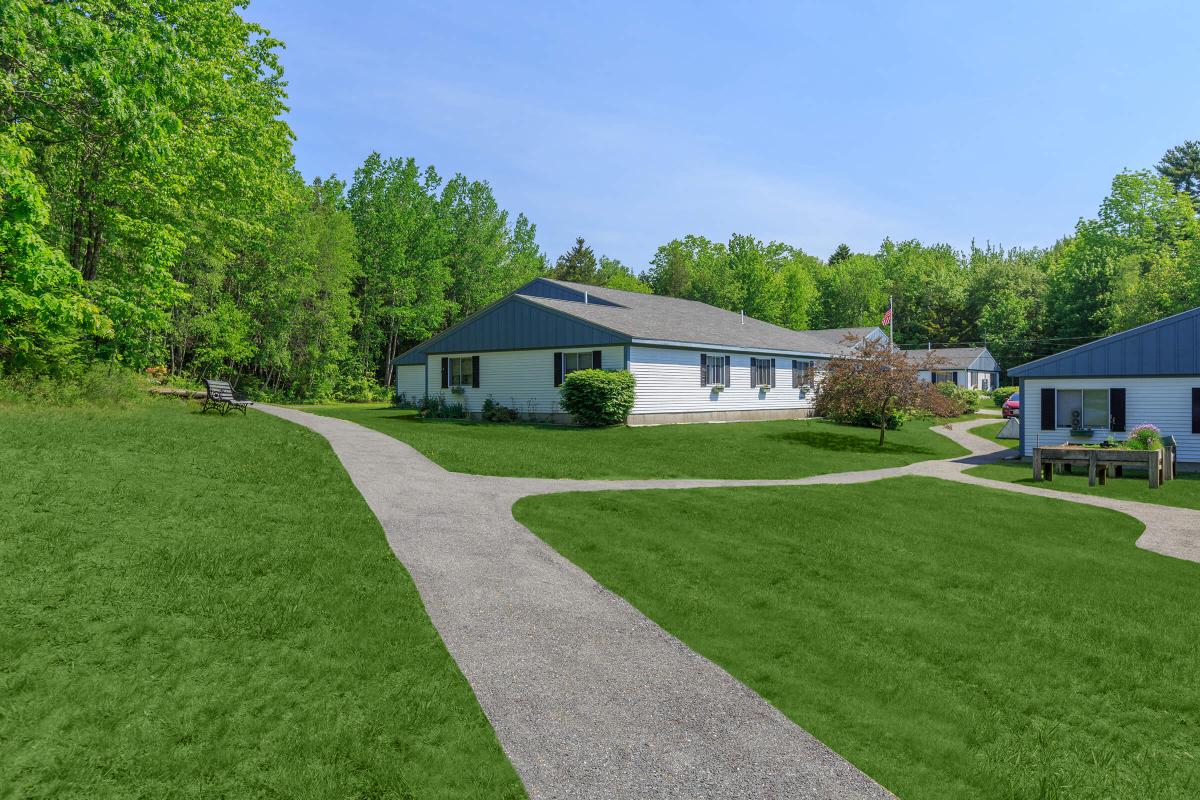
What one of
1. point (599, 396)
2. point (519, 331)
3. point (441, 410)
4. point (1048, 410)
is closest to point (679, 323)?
point (519, 331)

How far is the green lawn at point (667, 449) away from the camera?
1675 centimetres

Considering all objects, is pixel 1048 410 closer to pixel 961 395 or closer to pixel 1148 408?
pixel 1148 408

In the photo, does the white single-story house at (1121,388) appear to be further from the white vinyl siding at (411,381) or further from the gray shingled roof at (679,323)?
the white vinyl siding at (411,381)

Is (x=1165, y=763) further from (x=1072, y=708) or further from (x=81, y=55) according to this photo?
(x=81, y=55)

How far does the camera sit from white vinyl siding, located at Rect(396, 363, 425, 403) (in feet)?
137

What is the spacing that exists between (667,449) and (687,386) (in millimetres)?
9141

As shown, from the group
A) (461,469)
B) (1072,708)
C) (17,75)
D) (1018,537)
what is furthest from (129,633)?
(17,75)

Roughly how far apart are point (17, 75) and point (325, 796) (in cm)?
1811

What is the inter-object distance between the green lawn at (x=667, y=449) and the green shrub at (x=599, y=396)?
855mm

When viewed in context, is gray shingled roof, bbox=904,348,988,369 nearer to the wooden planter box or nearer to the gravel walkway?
the wooden planter box

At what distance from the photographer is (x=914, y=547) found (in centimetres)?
1083

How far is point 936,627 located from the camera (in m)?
7.37

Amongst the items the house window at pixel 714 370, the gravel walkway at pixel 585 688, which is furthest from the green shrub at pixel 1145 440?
the gravel walkway at pixel 585 688

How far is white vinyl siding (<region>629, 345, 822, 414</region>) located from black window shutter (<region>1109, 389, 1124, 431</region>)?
9.88 metres
